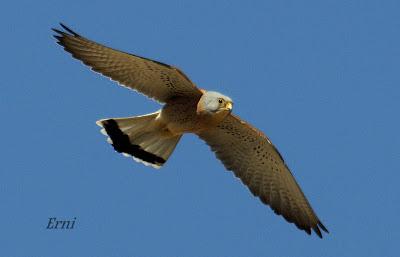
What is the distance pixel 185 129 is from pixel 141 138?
76 centimetres

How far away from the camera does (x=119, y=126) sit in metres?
11.4

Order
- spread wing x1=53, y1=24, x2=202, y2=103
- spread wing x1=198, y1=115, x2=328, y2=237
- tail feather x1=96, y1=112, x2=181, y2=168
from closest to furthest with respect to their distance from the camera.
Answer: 1. spread wing x1=53, y1=24, x2=202, y2=103
2. tail feather x1=96, y1=112, x2=181, y2=168
3. spread wing x1=198, y1=115, x2=328, y2=237

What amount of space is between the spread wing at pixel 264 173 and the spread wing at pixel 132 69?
3.48 ft

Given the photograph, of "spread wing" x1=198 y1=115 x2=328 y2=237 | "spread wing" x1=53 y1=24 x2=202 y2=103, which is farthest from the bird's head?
"spread wing" x1=198 y1=115 x2=328 y2=237

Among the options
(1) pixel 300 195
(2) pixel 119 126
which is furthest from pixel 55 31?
(1) pixel 300 195

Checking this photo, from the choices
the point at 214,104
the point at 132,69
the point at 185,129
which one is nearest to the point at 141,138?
the point at 185,129

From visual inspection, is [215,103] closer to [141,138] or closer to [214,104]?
[214,104]

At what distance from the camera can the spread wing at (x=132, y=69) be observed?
10.3 meters

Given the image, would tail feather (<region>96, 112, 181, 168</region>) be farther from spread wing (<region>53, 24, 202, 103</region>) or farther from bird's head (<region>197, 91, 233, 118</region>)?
bird's head (<region>197, 91, 233, 118</region>)

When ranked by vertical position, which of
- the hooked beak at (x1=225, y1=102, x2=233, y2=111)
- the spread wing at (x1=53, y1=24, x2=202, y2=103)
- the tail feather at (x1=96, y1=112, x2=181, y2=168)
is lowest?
the tail feather at (x1=96, y1=112, x2=181, y2=168)

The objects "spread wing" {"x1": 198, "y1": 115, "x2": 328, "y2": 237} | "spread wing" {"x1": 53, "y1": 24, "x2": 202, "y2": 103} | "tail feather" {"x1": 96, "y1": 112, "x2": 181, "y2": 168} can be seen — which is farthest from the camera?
"spread wing" {"x1": 198, "y1": 115, "x2": 328, "y2": 237}

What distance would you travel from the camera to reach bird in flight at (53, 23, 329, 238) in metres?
10.4

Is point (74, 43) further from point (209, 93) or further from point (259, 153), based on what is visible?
point (259, 153)

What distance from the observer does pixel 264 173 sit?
1184 cm
